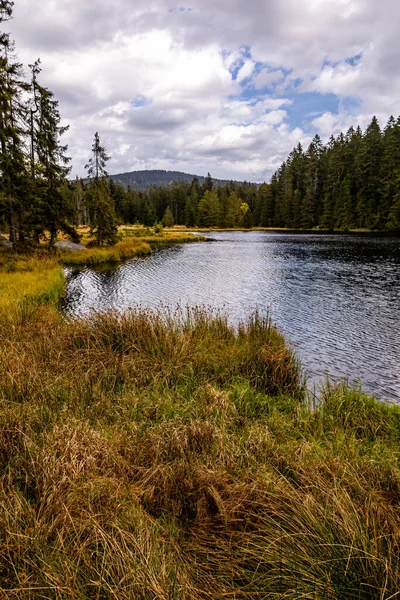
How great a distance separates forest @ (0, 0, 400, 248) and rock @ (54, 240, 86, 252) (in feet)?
4.66

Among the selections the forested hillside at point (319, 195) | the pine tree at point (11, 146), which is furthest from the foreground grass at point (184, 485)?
the forested hillside at point (319, 195)

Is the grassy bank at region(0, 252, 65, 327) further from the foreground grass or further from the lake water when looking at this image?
the foreground grass

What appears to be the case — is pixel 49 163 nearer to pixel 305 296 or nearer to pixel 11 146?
pixel 11 146

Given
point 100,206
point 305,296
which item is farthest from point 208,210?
point 305,296

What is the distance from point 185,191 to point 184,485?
127 metres

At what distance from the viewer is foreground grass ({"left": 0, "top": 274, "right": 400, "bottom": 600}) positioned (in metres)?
2.58

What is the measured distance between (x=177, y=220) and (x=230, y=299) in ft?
359

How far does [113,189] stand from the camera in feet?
327

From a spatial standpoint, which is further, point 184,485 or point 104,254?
point 104,254

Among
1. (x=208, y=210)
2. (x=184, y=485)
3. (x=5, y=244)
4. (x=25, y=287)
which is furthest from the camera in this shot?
(x=208, y=210)

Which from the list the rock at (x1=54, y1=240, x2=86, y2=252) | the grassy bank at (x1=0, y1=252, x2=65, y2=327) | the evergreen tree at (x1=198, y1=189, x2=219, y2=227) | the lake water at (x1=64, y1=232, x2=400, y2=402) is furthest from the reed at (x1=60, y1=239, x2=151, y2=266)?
the evergreen tree at (x1=198, y1=189, x2=219, y2=227)

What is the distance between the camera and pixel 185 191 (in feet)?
407

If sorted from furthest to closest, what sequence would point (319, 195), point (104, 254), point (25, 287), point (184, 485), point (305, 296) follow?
point (319, 195) → point (104, 254) → point (305, 296) → point (25, 287) → point (184, 485)

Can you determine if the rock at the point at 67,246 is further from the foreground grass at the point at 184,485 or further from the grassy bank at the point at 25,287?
the foreground grass at the point at 184,485
